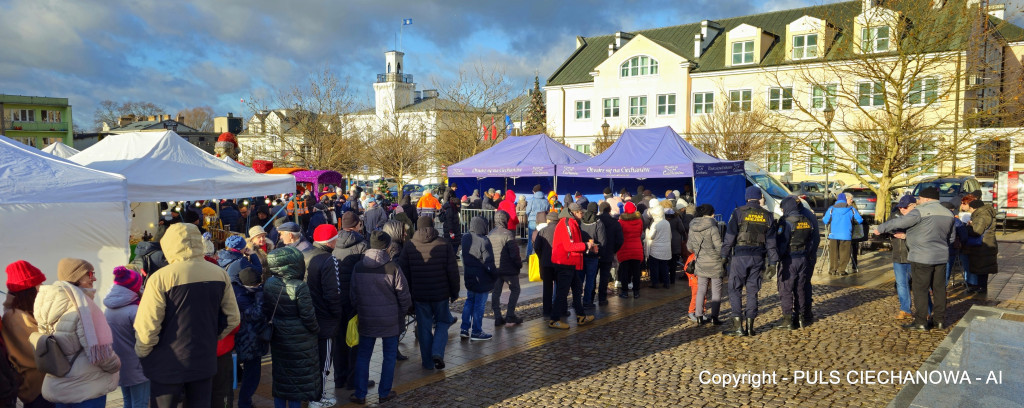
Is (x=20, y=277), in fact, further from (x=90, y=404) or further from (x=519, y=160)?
(x=519, y=160)

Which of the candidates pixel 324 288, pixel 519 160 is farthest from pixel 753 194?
pixel 519 160

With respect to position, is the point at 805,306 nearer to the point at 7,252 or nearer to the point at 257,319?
the point at 257,319

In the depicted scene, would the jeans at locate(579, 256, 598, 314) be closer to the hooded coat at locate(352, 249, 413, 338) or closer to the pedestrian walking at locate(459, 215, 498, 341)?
the pedestrian walking at locate(459, 215, 498, 341)

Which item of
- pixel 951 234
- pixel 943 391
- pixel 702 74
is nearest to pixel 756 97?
pixel 702 74

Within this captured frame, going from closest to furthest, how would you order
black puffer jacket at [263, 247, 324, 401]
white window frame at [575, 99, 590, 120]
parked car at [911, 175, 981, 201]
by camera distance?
black puffer jacket at [263, 247, 324, 401] → parked car at [911, 175, 981, 201] → white window frame at [575, 99, 590, 120]

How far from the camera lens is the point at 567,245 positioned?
8.52 m

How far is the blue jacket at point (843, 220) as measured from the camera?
1258 centimetres

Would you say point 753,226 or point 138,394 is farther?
point 753,226

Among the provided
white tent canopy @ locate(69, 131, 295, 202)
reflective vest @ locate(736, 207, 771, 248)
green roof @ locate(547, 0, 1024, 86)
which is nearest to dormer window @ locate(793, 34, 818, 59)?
green roof @ locate(547, 0, 1024, 86)

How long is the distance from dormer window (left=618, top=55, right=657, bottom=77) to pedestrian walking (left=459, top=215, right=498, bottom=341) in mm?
35004

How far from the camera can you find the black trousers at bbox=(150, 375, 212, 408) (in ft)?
14.3

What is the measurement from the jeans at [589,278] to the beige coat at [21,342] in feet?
21.5

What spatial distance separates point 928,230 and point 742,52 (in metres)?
32.9

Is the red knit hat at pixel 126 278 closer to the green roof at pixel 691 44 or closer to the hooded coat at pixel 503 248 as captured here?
the hooded coat at pixel 503 248
